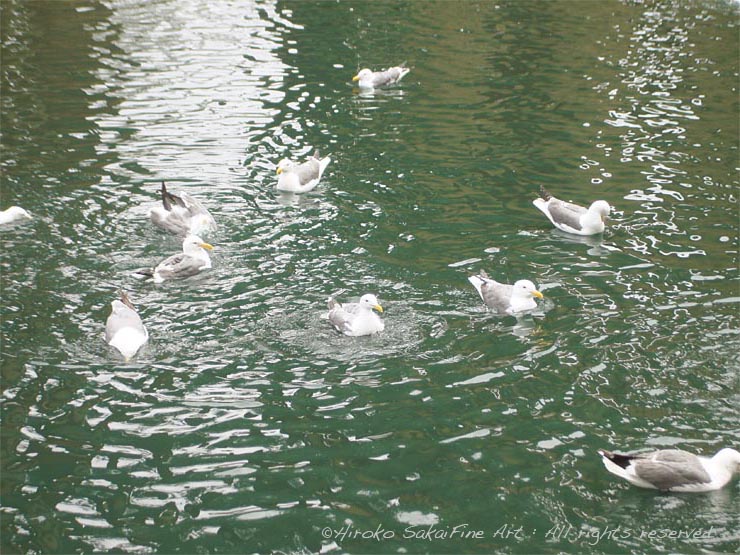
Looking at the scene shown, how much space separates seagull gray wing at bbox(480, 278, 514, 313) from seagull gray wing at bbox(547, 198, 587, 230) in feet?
10.7

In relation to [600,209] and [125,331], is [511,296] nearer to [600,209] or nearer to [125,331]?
[600,209]

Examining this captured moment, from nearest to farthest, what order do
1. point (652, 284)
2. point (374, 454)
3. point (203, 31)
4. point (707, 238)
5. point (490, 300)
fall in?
point (374, 454)
point (490, 300)
point (652, 284)
point (707, 238)
point (203, 31)

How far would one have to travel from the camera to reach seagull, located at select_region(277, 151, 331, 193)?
1772cm

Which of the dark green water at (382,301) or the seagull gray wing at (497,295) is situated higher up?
the seagull gray wing at (497,295)

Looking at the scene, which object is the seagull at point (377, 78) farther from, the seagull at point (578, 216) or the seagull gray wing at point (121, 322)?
the seagull gray wing at point (121, 322)

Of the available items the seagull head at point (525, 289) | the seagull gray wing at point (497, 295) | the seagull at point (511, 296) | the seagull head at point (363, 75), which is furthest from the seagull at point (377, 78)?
the seagull head at point (525, 289)

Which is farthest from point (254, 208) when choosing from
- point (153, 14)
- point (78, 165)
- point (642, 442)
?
point (153, 14)

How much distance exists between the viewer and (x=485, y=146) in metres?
20.5

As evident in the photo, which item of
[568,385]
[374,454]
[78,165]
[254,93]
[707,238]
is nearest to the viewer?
[374,454]

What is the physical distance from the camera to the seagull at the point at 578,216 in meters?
16.0

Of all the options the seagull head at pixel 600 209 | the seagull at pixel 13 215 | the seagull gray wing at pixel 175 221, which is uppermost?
the seagull head at pixel 600 209

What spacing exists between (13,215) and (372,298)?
721 cm

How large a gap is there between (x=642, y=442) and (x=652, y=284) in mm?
4510

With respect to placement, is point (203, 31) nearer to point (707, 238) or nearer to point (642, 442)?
point (707, 238)
